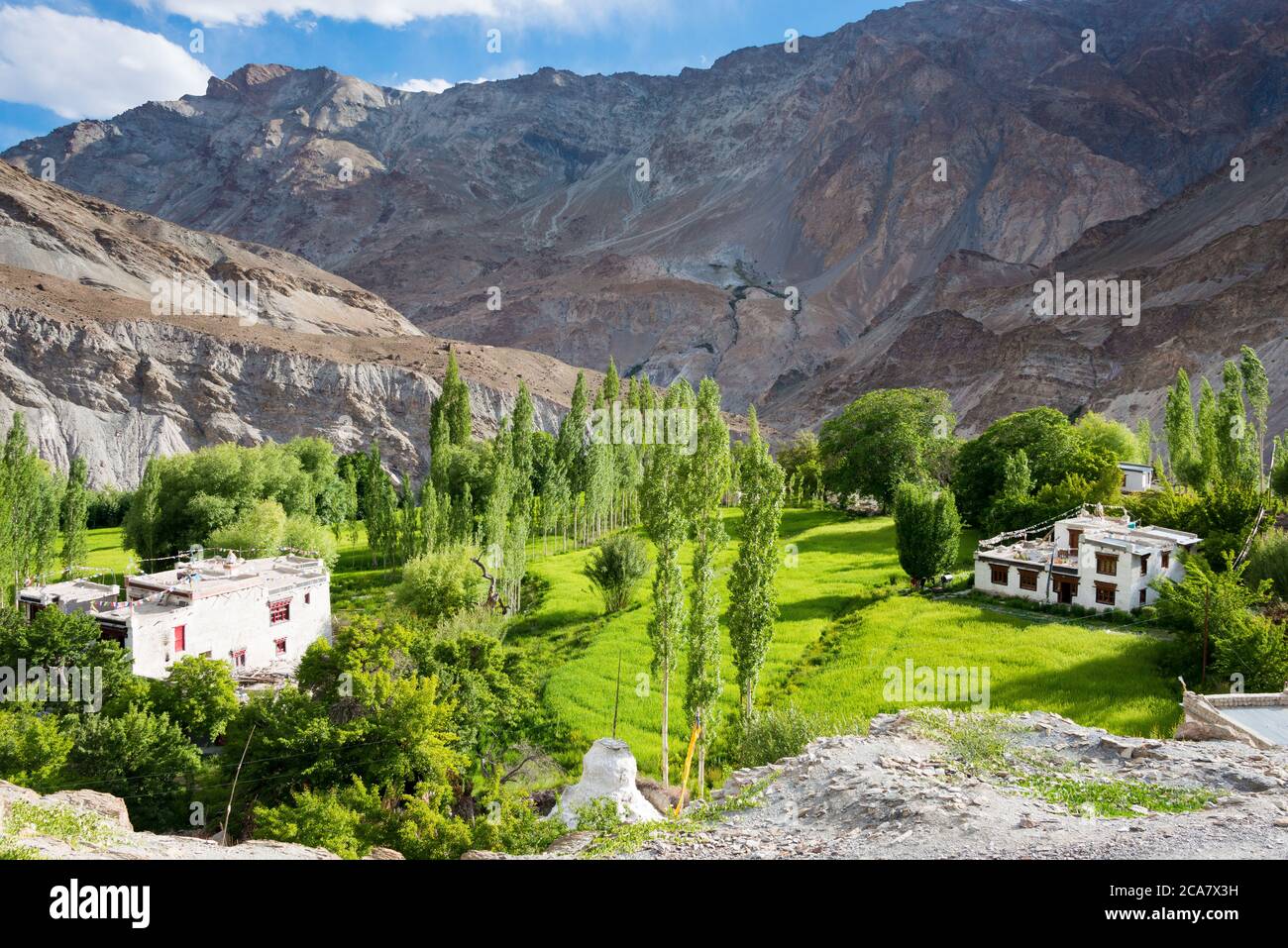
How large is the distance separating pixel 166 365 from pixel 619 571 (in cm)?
7315

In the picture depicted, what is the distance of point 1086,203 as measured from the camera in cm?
16650

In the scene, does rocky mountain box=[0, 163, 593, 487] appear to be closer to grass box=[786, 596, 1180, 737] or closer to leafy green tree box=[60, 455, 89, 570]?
leafy green tree box=[60, 455, 89, 570]

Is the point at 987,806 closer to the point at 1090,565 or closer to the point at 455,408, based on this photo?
the point at 1090,565

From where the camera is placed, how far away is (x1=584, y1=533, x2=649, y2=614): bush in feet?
136

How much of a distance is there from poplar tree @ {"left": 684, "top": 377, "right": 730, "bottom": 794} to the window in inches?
841

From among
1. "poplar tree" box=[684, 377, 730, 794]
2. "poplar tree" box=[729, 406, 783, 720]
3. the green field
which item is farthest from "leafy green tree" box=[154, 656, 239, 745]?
"poplar tree" box=[729, 406, 783, 720]

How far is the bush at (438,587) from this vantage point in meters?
38.7

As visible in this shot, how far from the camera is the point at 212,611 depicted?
109 feet

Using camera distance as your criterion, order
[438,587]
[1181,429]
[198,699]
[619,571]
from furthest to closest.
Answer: [1181,429] < [619,571] < [438,587] < [198,699]

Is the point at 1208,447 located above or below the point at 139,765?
above

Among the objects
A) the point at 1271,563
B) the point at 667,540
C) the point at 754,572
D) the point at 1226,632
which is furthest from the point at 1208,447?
the point at 667,540

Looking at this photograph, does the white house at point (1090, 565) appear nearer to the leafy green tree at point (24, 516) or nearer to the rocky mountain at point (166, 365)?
the leafy green tree at point (24, 516)
